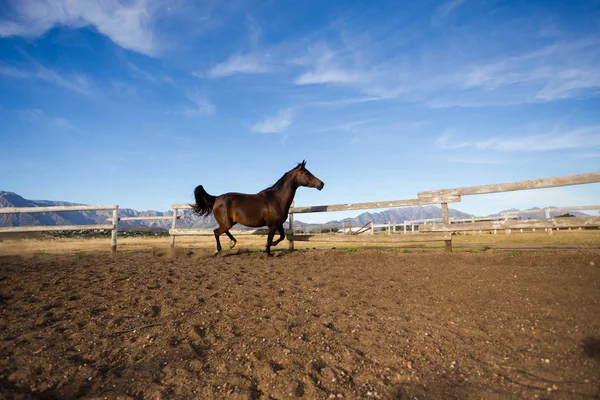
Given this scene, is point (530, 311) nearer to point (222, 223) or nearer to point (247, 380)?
point (247, 380)

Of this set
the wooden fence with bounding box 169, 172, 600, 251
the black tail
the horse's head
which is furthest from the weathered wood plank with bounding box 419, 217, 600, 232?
the black tail

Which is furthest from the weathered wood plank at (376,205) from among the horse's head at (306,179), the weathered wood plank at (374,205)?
the horse's head at (306,179)

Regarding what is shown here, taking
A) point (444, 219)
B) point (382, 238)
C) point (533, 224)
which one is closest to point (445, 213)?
point (444, 219)

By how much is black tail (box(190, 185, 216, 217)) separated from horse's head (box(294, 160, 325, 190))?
2.64m

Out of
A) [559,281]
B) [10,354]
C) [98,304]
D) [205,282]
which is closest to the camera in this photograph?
[10,354]

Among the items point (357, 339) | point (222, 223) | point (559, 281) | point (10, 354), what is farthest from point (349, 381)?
point (222, 223)

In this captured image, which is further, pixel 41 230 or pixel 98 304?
pixel 41 230

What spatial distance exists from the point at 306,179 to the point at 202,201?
3.17 metres

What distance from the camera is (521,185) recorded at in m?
7.57

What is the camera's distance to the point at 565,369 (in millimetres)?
2547

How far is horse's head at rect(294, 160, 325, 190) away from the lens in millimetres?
9977

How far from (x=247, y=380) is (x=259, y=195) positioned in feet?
24.2

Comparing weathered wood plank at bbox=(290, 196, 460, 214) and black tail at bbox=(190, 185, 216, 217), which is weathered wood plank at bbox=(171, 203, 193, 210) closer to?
black tail at bbox=(190, 185, 216, 217)

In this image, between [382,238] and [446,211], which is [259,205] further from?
[446,211]
